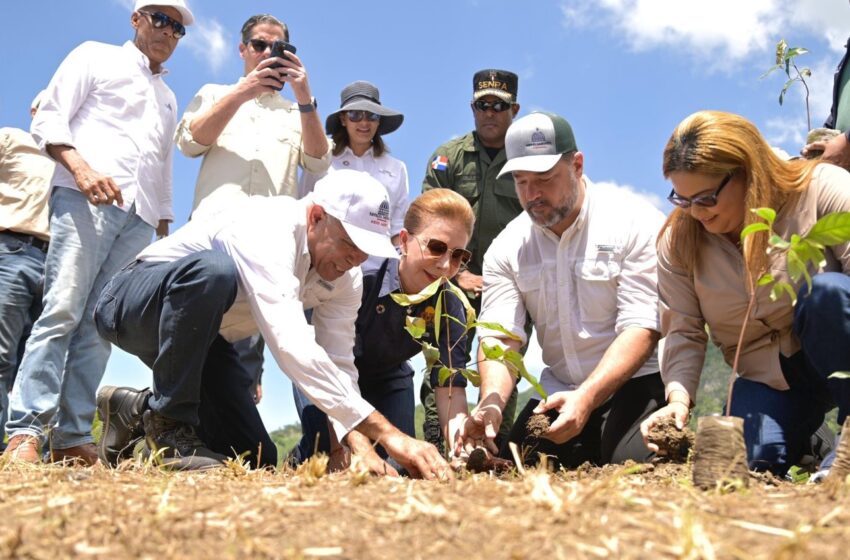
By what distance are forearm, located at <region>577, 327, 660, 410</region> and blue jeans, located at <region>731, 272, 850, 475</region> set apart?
1.31 feet

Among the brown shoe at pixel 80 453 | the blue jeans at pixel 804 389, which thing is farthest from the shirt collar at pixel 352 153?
the blue jeans at pixel 804 389

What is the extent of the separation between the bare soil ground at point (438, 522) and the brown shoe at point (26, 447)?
5.77 feet

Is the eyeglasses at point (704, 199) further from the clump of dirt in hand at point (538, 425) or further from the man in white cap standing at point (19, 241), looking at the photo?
the man in white cap standing at point (19, 241)

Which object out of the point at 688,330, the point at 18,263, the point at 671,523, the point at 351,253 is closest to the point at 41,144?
the point at 18,263

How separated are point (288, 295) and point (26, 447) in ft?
5.62

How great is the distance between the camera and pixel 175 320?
3.50 meters

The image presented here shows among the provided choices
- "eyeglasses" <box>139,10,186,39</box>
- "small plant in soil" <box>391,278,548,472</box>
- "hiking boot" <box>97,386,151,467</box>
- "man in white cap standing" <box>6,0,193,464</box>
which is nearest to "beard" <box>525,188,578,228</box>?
"small plant in soil" <box>391,278,548,472</box>

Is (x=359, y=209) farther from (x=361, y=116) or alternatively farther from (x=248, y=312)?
(x=361, y=116)

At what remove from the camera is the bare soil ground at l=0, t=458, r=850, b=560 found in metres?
1.61

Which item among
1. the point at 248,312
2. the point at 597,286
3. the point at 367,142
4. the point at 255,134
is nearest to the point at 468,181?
the point at 367,142

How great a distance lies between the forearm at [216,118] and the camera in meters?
4.50

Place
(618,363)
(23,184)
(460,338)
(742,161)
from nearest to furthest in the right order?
(742,161) < (460,338) < (618,363) < (23,184)

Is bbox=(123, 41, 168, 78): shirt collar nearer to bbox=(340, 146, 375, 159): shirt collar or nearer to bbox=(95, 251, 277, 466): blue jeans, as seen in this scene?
bbox=(340, 146, 375, 159): shirt collar

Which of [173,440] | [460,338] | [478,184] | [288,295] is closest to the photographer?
[288,295]
